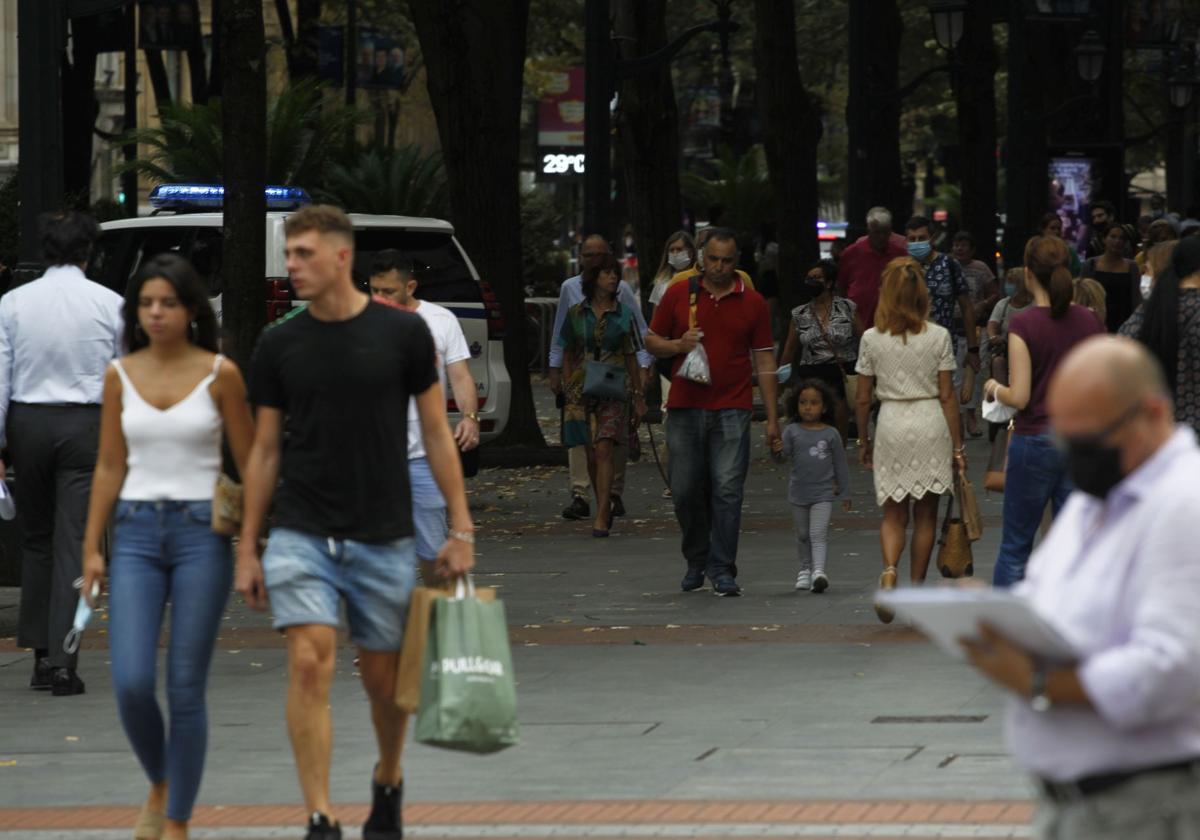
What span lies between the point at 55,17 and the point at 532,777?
19.0 feet

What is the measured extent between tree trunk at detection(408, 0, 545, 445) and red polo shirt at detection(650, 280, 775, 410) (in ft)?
23.6

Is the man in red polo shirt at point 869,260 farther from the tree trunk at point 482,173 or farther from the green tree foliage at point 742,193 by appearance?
the green tree foliage at point 742,193

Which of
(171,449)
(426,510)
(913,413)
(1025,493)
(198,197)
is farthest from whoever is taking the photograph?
(198,197)

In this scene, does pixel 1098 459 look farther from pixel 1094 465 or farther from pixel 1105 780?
pixel 1105 780

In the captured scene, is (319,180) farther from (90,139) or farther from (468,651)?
A: (468,651)

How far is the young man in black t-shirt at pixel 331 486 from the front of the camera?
644 centimetres

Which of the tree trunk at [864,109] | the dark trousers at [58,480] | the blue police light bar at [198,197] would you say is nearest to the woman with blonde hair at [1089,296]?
the dark trousers at [58,480]

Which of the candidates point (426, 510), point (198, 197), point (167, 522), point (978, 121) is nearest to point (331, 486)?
point (167, 522)

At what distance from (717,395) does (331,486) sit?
543cm

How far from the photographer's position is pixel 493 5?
2016cm

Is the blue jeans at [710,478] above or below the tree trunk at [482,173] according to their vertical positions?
below

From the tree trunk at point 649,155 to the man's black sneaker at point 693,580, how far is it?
14426mm

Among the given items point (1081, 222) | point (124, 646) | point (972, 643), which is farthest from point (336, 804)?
point (1081, 222)

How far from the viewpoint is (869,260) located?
19.0 meters
